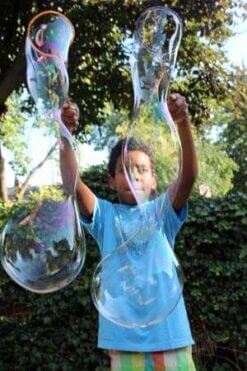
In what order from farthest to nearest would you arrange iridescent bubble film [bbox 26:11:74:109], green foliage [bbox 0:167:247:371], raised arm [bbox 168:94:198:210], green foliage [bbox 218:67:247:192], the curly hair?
green foliage [bbox 218:67:247:192] < green foliage [bbox 0:167:247:371] < iridescent bubble film [bbox 26:11:74:109] < the curly hair < raised arm [bbox 168:94:198:210]

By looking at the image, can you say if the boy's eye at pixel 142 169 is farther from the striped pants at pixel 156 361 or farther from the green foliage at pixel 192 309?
the green foliage at pixel 192 309

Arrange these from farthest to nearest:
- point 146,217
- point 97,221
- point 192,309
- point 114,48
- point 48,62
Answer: point 114,48 → point 192,309 → point 48,62 → point 97,221 → point 146,217

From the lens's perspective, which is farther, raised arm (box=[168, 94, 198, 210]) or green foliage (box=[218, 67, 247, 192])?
green foliage (box=[218, 67, 247, 192])

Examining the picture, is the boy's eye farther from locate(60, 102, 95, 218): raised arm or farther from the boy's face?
locate(60, 102, 95, 218): raised arm

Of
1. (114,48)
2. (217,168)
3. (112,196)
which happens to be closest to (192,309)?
(112,196)

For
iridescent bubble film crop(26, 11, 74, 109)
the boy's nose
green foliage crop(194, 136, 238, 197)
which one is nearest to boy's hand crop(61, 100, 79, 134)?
iridescent bubble film crop(26, 11, 74, 109)

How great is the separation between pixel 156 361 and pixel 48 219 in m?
0.70

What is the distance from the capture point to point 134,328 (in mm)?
1889

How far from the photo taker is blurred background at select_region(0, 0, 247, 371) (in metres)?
4.38

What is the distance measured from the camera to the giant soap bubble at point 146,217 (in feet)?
6.37

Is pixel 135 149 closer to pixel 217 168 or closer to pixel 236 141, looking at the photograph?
pixel 217 168

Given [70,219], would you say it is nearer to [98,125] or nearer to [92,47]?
[92,47]

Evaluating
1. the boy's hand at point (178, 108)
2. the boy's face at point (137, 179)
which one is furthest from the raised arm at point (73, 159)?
the boy's hand at point (178, 108)

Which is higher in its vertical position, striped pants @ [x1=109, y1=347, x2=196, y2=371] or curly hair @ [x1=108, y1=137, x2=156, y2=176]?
curly hair @ [x1=108, y1=137, x2=156, y2=176]
